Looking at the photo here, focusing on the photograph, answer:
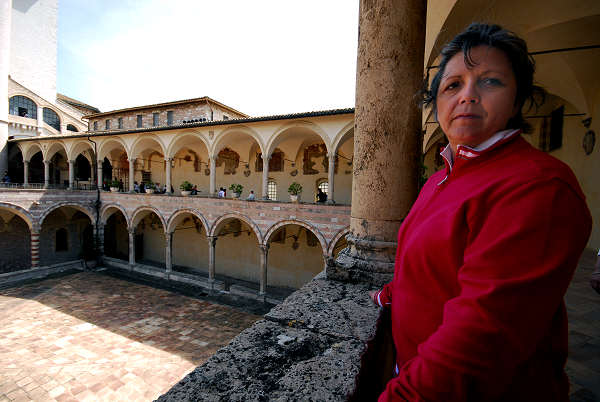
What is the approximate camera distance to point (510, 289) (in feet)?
2.20

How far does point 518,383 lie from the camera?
836mm

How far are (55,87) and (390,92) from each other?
116 feet

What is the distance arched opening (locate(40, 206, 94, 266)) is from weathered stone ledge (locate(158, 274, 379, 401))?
21.9 meters

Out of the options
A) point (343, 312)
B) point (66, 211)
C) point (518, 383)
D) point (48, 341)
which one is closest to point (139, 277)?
point (48, 341)

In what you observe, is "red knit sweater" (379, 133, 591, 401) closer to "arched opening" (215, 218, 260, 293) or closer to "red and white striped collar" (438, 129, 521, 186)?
"red and white striped collar" (438, 129, 521, 186)

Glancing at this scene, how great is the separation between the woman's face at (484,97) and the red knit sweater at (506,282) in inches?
4.1

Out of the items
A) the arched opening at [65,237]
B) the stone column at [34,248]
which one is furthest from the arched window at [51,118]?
the stone column at [34,248]

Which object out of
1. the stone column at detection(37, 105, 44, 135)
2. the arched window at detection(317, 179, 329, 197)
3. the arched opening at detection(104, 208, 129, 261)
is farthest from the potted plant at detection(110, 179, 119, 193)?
the arched window at detection(317, 179, 329, 197)

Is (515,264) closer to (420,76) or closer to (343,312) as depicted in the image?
(343,312)

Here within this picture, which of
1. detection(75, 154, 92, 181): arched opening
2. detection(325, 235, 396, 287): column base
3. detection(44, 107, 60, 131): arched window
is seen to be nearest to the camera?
detection(325, 235, 396, 287): column base

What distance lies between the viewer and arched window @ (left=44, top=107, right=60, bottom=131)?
2389 cm

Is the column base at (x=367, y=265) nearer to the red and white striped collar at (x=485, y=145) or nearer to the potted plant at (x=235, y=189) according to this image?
the red and white striped collar at (x=485, y=145)

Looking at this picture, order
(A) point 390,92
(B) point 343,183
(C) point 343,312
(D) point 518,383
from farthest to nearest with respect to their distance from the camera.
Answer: (B) point 343,183, (A) point 390,92, (C) point 343,312, (D) point 518,383

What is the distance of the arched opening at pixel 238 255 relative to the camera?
18.0 metres
